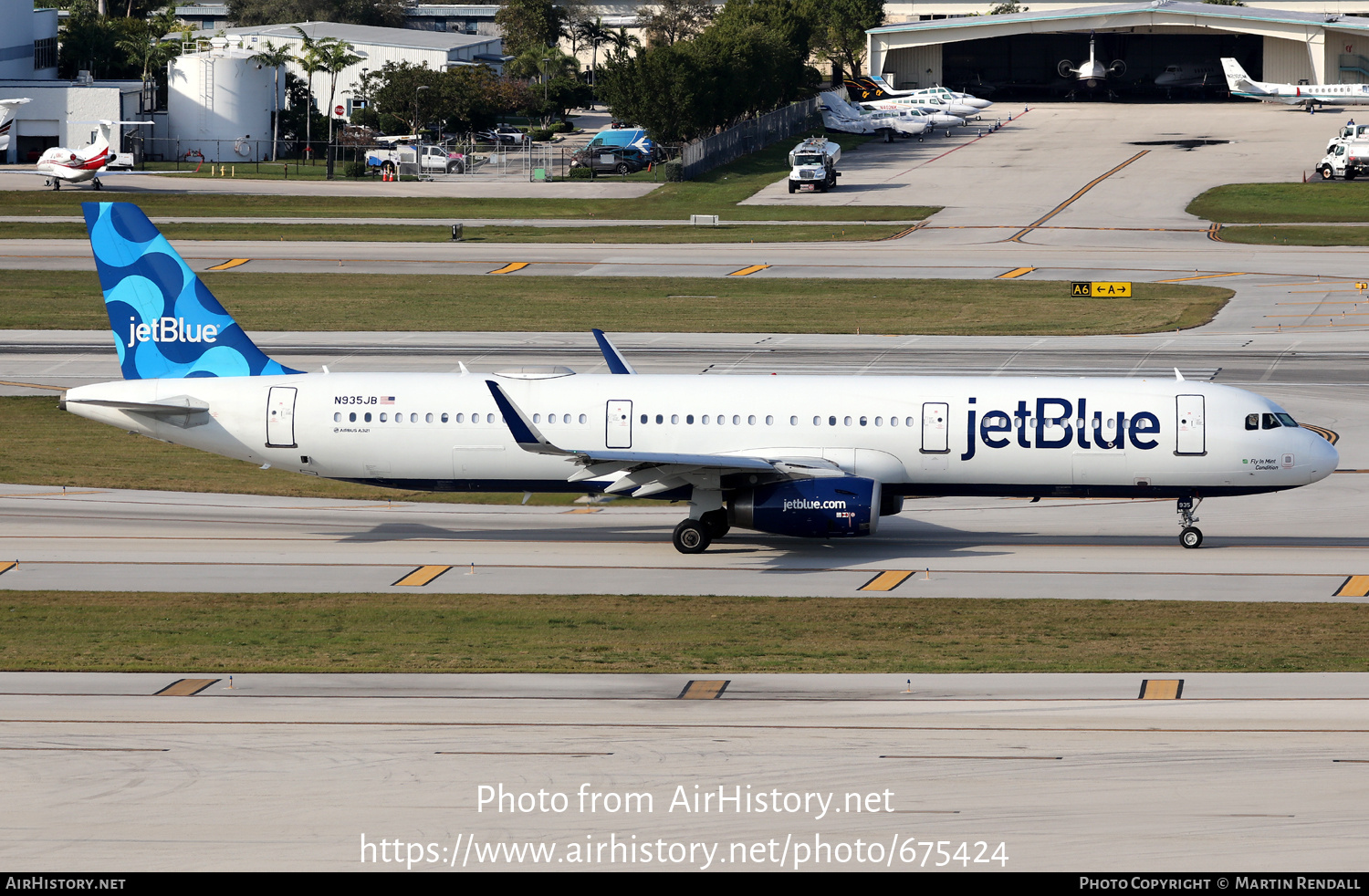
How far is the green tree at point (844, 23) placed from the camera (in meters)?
176

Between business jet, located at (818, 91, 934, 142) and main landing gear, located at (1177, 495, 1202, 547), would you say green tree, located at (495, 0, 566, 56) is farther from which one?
main landing gear, located at (1177, 495, 1202, 547)

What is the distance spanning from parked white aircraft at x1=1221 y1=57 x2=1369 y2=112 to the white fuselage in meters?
120

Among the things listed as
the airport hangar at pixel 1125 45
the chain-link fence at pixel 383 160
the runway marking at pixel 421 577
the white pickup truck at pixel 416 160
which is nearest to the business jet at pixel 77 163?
the chain-link fence at pixel 383 160

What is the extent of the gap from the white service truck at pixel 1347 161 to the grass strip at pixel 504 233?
1335 inches

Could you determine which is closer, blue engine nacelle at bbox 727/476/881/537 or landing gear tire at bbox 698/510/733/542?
blue engine nacelle at bbox 727/476/881/537

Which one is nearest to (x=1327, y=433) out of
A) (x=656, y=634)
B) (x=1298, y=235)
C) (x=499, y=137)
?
(x=656, y=634)

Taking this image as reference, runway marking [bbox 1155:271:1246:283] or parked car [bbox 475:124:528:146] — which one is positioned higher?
parked car [bbox 475:124:528:146]

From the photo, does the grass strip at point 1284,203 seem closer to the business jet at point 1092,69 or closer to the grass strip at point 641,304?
the grass strip at point 641,304

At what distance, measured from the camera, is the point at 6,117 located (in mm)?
119125

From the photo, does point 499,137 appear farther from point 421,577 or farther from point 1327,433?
point 421,577

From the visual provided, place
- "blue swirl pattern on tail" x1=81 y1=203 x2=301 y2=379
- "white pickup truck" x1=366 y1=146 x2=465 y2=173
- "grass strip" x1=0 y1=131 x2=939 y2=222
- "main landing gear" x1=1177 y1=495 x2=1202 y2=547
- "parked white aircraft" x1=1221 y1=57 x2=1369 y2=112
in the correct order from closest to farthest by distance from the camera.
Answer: "main landing gear" x1=1177 y1=495 x2=1202 y2=547
"blue swirl pattern on tail" x1=81 y1=203 x2=301 y2=379
"grass strip" x1=0 y1=131 x2=939 y2=222
"white pickup truck" x1=366 y1=146 x2=465 y2=173
"parked white aircraft" x1=1221 y1=57 x2=1369 y2=112

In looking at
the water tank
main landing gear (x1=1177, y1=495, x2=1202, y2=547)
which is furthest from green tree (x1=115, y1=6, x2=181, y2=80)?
main landing gear (x1=1177, y1=495, x2=1202, y2=547)

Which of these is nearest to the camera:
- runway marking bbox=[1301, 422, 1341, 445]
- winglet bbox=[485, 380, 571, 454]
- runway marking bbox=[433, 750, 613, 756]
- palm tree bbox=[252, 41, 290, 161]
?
runway marking bbox=[433, 750, 613, 756]

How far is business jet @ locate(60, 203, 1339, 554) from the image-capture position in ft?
114
